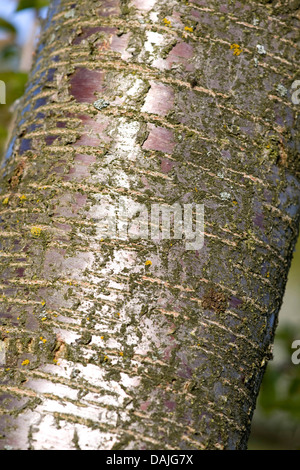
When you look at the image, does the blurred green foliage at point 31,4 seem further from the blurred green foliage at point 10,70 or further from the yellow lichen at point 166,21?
the yellow lichen at point 166,21

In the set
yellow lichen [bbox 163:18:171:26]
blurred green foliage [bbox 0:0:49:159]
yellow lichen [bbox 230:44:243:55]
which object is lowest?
yellow lichen [bbox 230:44:243:55]

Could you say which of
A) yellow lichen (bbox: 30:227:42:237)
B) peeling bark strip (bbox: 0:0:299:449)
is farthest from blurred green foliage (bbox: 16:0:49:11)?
yellow lichen (bbox: 30:227:42:237)

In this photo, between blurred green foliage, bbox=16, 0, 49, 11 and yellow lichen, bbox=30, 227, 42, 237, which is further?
blurred green foliage, bbox=16, 0, 49, 11

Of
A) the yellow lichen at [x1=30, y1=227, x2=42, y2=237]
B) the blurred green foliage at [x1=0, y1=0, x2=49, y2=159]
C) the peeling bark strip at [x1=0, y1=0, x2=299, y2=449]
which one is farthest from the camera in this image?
the blurred green foliage at [x1=0, y1=0, x2=49, y2=159]

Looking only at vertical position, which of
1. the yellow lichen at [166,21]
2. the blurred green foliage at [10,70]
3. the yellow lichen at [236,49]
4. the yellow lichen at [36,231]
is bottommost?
the yellow lichen at [36,231]

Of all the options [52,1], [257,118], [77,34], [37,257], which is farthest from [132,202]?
[52,1]

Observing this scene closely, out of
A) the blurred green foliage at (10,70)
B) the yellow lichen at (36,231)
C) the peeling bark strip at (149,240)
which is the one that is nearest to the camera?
the peeling bark strip at (149,240)

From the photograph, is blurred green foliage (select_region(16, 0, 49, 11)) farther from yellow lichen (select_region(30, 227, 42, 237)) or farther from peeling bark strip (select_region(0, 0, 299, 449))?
yellow lichen (select_region(30, 227, 42, 237))

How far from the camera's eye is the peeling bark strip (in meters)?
1.02

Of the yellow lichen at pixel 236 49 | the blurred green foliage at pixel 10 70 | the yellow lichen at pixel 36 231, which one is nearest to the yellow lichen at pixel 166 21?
the yellow lichen at pixel 236 49

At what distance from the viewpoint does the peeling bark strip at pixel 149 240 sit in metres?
1.02

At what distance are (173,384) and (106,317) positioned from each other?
169mm

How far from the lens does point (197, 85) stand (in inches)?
47.1

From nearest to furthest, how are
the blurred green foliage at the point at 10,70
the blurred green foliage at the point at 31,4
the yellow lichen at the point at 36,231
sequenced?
the yellow lichen at the point at 36,231 → the blurred green foliage at the point at 10,70 → the blurred green foliage at the point at 31,4
